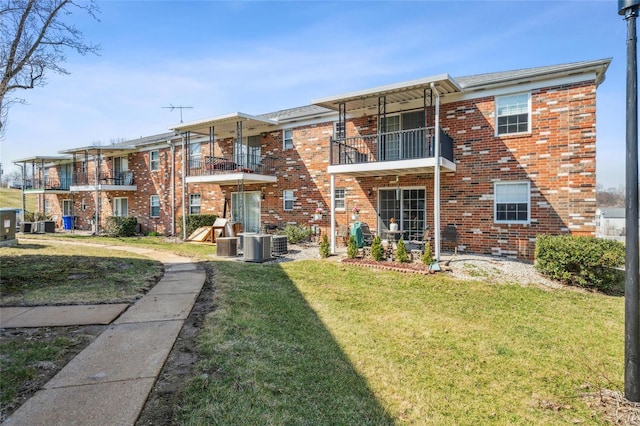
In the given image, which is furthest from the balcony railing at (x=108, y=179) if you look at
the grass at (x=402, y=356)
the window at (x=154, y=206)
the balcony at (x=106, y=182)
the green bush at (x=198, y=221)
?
the grass at (x=402, y=356)

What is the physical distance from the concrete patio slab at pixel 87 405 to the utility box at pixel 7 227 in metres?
10.1

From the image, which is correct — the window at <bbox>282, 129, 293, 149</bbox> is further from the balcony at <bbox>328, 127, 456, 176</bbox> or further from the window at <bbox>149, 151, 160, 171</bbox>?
the window at <bbox>149, 151, 160, 171</bbox>

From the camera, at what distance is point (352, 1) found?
10.5 m

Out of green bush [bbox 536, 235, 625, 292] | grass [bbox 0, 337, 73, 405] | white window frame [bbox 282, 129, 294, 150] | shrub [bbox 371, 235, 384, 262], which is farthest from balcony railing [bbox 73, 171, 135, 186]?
green bush [bbox 536, 235, 625, 292]

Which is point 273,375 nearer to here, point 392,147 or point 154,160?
point 392,147

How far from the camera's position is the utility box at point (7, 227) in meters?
10.4

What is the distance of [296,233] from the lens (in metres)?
15.1

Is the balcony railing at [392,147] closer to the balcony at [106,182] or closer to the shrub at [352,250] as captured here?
the shrub at [352,250]

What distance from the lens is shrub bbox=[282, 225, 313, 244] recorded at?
596 inches

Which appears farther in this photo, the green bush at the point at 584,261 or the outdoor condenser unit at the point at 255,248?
the outdoor condenser unit at the point at 255,248

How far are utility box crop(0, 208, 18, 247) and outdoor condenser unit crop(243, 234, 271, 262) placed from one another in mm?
7021

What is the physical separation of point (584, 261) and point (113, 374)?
963cm

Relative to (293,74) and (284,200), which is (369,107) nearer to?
(293,74)

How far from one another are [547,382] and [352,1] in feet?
35.3
